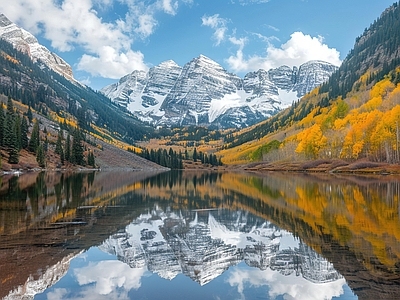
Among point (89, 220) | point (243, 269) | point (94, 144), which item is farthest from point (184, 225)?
point (94, 144)

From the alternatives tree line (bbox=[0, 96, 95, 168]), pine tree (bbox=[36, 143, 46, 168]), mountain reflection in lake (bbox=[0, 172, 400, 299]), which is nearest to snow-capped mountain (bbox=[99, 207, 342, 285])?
mountain reflection in lake (bbox=[0, 172, 400, 299])

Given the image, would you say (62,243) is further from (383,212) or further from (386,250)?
(383,212)

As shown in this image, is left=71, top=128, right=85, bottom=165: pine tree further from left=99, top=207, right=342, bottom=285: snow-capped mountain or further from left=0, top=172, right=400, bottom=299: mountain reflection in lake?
left=99, top=207, right=342, bottom=285: snow-capped mountain

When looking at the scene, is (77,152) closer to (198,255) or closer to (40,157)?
→ (40,157)

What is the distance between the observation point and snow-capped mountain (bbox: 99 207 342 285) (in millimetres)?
12672

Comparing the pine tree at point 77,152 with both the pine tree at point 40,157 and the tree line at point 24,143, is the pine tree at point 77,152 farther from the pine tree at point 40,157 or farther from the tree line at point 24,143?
the pine tree at point 40,157

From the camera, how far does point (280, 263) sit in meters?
13.7

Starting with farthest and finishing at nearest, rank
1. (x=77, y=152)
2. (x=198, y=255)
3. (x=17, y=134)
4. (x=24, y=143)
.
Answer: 1. (x=77, y=152)
2. (x=24, y=143)
3. (x=17, y=134)
4. (x=198, y=255)

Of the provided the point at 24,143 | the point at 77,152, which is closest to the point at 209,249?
the point at 24,143

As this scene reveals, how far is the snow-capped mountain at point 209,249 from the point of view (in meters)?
12.7

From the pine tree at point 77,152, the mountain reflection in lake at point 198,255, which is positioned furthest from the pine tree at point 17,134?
the mountain reflection in lake at point 198,255

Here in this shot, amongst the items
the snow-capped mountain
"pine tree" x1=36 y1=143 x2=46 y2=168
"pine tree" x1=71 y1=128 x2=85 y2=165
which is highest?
"pine tree" x1=71 y1=128 x2=85 y2=165

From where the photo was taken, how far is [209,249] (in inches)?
627

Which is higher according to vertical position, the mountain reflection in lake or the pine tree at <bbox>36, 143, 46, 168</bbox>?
the pine tree at <bbox>36, 143, 46, 168</bbox>
